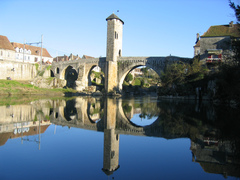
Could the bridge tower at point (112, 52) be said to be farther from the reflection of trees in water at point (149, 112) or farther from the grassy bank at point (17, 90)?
the reflection of trees in water at point (149, 112)

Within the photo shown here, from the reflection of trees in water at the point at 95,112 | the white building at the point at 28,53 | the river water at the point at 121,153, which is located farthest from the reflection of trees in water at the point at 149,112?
the white building at the point at 28,53

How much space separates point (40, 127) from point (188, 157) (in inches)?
240

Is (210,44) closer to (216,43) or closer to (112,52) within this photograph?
(216,43)

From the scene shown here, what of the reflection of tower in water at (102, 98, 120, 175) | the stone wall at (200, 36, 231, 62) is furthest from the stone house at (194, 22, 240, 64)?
the reflection of tower in water at (102, 98, 120, 175)

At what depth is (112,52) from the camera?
41.2m

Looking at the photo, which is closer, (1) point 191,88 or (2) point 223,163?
(2) point 223,163

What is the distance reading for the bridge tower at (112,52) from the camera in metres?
41.2

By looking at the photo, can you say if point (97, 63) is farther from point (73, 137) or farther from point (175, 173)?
point (175, 173)

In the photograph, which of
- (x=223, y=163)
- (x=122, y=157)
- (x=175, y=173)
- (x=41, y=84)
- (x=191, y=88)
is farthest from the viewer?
(x=41, y=84)

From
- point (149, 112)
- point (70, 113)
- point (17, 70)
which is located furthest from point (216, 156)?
point (17, 70)

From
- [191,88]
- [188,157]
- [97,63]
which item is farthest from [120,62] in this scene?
[188,157]

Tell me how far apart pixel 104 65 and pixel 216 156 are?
1579 inches

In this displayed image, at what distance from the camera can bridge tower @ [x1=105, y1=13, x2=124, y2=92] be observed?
135ft

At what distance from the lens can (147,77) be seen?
→ 79.1m
